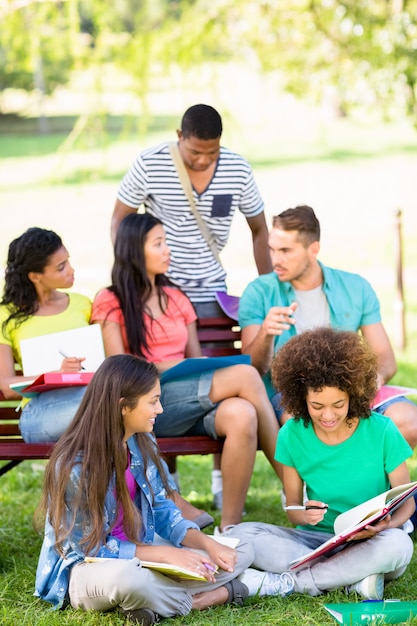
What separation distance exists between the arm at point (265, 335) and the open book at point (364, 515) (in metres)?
0.85

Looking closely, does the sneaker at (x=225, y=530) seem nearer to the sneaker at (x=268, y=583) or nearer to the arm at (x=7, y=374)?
the sneaker at (x=268, y=583)

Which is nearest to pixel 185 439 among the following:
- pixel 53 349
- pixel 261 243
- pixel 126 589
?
pixel 53 349

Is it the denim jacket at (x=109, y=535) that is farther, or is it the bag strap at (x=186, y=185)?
the bag strap at (x=186, y=185)

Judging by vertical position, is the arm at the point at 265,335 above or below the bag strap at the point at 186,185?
below

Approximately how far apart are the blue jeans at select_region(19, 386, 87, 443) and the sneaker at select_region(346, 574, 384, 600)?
1.26 metres

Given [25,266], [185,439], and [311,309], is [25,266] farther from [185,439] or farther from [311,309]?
[311,309]

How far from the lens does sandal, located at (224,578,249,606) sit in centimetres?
391

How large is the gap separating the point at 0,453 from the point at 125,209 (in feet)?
4.59

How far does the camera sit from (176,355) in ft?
15.6

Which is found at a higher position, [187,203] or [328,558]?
[187,203]

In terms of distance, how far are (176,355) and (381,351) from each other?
0.88m

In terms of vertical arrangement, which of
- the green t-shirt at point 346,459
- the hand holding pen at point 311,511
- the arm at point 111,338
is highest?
the arm at point 111,338

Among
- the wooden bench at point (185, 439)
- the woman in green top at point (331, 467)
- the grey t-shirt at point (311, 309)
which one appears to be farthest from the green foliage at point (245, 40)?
the woman in green top at point (331, 467)

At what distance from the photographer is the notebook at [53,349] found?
4.49 m
